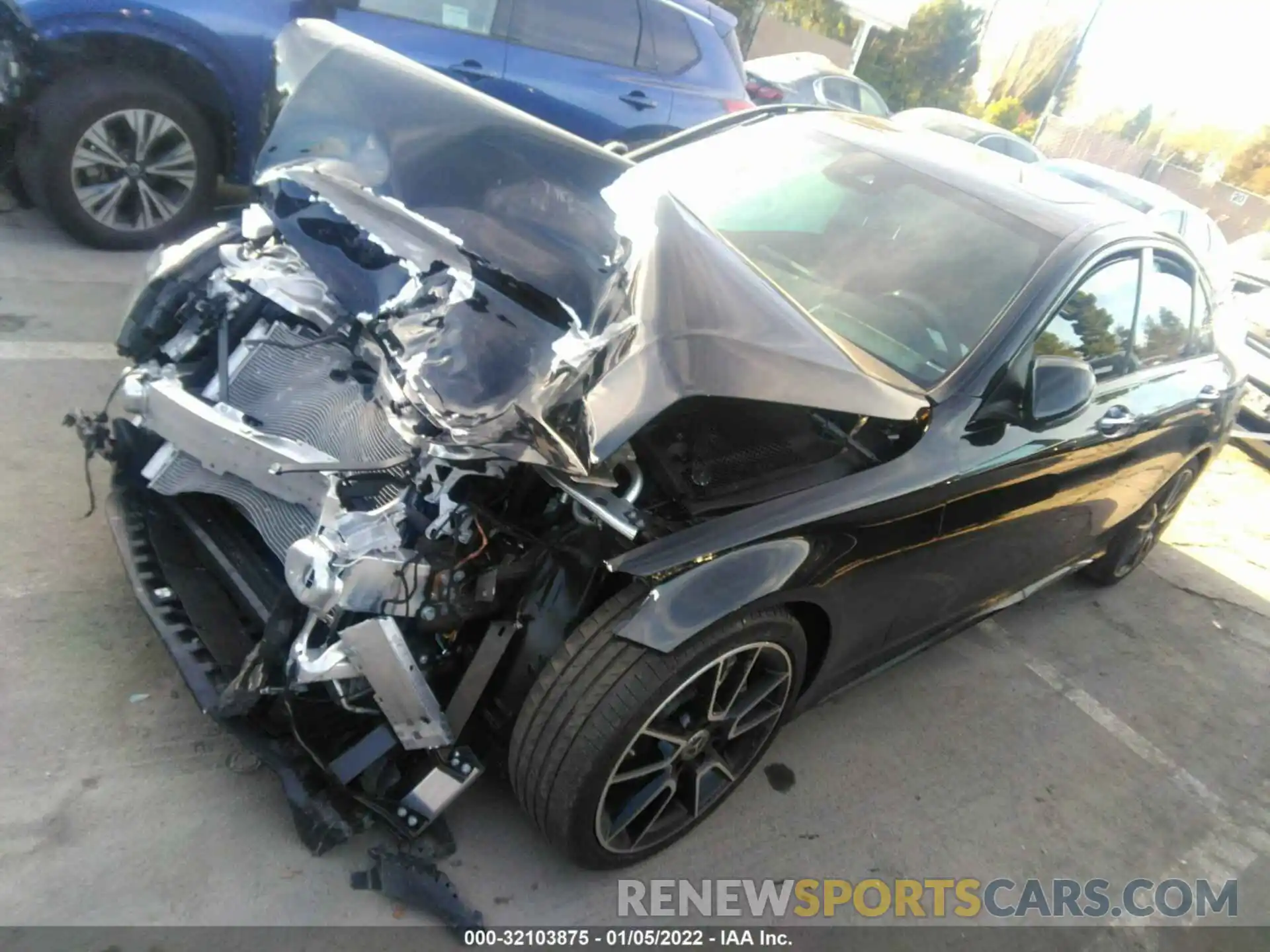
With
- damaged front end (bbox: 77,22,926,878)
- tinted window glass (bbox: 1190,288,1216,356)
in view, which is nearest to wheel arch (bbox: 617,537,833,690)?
damaged front end (bbox: 77,22,926,878)

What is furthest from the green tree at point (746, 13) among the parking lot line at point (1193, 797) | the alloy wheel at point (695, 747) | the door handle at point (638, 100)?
the alloy wheel at point (695, 747)

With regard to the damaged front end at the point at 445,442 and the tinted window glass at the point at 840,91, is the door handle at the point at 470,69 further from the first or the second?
the tinted window glass at the point at 840,91

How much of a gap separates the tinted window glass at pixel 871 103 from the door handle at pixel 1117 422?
999 centimetres

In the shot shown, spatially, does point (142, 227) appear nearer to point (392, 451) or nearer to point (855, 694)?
point (392, 451)

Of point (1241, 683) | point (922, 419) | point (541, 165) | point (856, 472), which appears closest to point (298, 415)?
point (541, 165)

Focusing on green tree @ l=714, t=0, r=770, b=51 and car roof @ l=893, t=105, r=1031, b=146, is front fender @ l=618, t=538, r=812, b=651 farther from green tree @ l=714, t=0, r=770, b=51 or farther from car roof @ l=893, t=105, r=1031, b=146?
green tree @ l=714, t=0, r=770, b=51

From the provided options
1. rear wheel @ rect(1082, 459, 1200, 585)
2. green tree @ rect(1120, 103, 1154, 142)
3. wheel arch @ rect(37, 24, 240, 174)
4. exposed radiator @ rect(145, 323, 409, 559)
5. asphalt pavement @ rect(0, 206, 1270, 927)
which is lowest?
asphalt pavement @ rect(0, 206, 1270, 927)

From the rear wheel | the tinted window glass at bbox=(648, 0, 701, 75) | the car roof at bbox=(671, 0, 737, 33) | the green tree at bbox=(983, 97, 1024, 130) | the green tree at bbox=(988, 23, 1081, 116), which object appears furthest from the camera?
the green tree at bbox=(988, 23, 1081, 116)

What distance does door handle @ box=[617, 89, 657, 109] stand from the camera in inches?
229

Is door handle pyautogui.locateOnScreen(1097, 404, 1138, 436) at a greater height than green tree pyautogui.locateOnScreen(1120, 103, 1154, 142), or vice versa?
green tree pyautogui.locateOnScreen(1120, 103, 1154, 142)

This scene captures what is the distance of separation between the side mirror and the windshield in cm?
20

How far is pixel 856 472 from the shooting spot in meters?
2.26

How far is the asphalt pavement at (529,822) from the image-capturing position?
2084 mm

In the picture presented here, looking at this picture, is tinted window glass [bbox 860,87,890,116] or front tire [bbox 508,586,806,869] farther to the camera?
tinted window glass [bbox 860,87,890,116]
